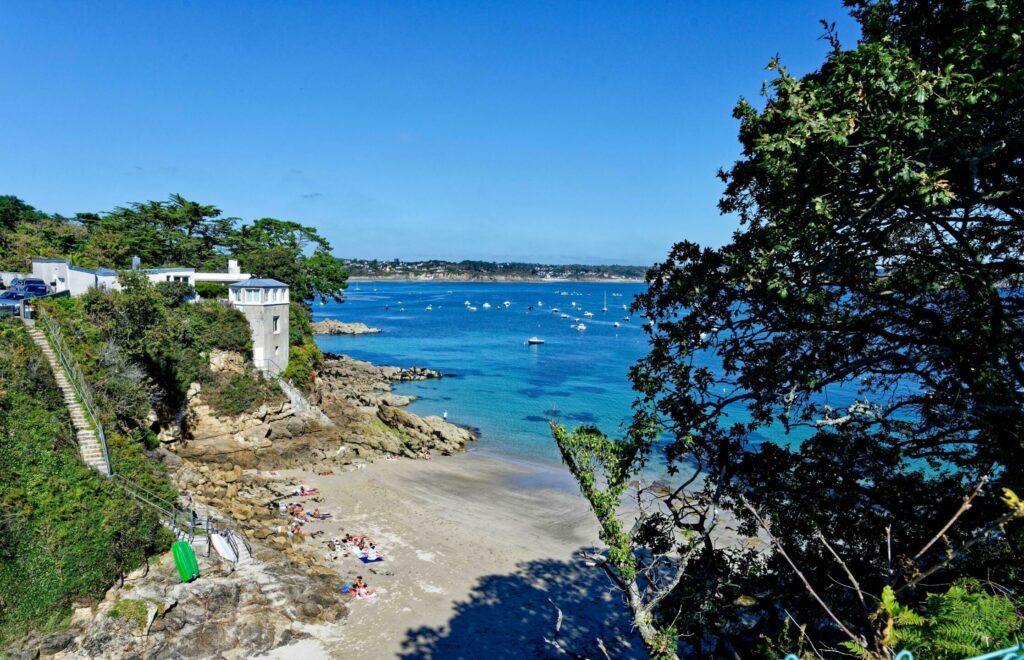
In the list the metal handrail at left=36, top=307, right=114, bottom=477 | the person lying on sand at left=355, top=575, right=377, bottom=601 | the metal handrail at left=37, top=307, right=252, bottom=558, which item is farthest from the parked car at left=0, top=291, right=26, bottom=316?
the person lying on sand at left=355, top=575, right=377, bottom=601

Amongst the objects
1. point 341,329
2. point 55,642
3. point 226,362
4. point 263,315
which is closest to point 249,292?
point 263,315

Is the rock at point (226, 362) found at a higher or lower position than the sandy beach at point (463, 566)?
higher

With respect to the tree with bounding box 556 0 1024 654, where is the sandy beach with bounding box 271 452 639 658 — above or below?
below

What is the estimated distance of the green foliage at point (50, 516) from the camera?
11672mm

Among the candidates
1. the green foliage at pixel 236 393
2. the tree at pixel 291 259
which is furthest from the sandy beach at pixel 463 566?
the tree at pixel 291 259

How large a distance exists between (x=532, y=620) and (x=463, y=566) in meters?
3.13

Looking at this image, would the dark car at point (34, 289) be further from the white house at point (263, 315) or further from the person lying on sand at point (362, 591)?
the person lying on sand at point (362, 591)

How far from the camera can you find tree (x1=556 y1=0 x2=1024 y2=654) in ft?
19.1

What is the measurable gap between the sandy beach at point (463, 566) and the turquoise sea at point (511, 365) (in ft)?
18.3

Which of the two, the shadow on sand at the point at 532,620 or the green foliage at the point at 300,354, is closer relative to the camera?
the shadow on sand at the point at 532,620

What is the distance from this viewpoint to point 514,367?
52.7 meters

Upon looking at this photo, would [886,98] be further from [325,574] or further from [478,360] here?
[478,360]

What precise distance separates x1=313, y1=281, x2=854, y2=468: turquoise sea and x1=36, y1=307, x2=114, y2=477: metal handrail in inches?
564

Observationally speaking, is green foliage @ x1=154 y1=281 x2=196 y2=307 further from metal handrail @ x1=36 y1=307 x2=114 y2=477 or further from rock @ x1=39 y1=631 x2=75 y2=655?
rock @ x1=39 y1=631 x2=75 y2=655
